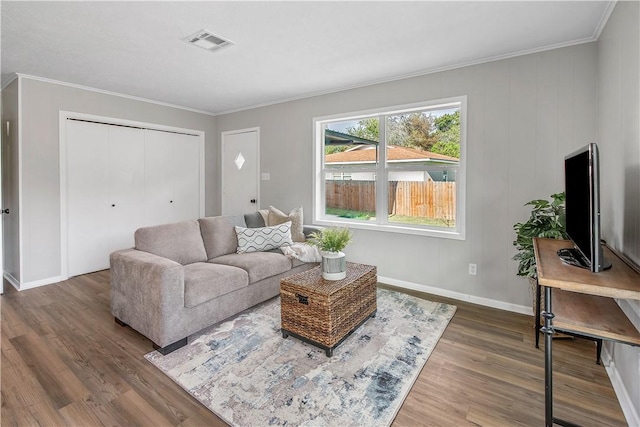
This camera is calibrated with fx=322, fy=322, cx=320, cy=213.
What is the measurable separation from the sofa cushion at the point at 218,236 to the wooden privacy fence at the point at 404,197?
Result: 1.45 meters

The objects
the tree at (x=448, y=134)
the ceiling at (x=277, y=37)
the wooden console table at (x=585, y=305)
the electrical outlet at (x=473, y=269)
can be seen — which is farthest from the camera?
the tree at (x=448, y=134)

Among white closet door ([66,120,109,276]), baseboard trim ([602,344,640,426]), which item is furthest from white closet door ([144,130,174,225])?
baseboard trim ([602,344,640,426])

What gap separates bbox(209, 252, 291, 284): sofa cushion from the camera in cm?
294

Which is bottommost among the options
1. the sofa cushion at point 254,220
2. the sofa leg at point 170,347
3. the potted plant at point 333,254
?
the sofa leg at point 170,347

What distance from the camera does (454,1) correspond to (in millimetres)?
2098

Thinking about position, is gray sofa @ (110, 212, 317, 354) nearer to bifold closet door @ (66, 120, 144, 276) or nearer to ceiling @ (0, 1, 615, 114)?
ceiling @ (0, 1, 615, 114)

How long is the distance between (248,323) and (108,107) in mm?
3500

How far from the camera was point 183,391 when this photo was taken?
1.90 m

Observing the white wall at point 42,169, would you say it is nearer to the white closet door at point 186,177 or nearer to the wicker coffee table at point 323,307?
the white closet door at point 186,177

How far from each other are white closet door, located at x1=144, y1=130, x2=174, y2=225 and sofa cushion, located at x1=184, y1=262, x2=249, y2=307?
240 centimetres

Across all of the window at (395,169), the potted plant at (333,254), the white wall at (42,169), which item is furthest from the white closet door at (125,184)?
the potted plant at (333,254)

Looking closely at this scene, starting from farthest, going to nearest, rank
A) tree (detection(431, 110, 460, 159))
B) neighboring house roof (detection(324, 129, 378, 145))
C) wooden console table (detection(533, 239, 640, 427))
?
neighboring house roof (detection(324, 129, 378, 145))
tree (detection(431, 110, 460, 159))
wooden console table (detection(533, 239, 640, 427))

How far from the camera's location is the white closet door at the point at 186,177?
5098mm

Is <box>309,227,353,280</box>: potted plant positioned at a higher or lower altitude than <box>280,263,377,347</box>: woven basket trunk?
higher
